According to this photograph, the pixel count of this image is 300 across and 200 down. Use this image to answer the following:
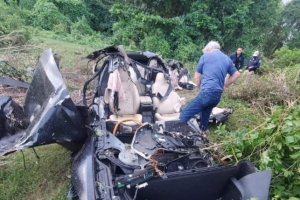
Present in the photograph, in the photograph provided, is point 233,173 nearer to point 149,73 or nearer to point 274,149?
point 274,149

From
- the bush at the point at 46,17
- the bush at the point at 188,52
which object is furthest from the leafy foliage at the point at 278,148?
the bush at the point at 46,17

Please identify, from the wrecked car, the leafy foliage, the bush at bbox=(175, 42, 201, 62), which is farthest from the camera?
the bush at bbox=(175, 42, 201, 62)

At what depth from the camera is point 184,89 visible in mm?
6938

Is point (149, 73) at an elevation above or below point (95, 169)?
above

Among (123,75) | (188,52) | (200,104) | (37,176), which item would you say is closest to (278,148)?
(200,104)

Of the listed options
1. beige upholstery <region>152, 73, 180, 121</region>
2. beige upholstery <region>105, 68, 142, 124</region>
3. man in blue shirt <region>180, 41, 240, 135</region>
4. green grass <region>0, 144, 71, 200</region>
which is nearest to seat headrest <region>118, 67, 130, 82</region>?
beige upholstery <region>105, 68, 142, 124</region>

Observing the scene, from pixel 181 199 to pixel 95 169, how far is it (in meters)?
0.90

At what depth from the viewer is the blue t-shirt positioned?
155 inches

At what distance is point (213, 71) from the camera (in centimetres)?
396

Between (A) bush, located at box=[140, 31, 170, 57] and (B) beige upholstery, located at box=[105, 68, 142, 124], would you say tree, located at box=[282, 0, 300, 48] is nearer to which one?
(A) bush, located at box=[140, 31, 170, 57]

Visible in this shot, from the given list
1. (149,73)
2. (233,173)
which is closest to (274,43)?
(149,73)

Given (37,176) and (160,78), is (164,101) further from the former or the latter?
(37,176)

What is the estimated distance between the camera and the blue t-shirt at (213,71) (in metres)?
3.94

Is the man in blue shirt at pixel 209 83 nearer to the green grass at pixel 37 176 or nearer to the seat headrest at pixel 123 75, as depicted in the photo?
the seat headrest at pixel 123 75
